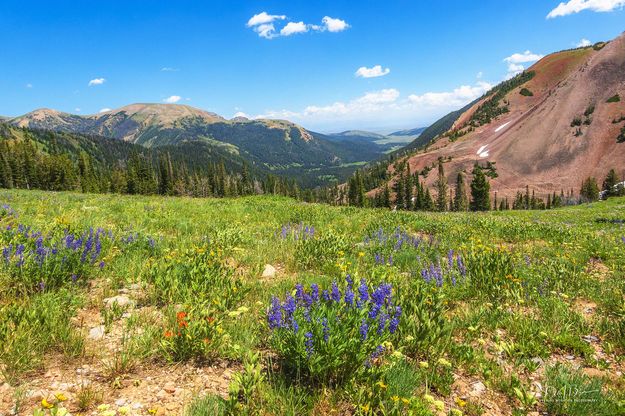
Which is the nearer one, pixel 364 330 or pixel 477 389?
pixel 364 330

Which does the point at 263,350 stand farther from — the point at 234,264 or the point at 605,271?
the point at 605,271

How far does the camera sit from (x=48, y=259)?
526cm

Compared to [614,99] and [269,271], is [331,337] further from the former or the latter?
[614,99]

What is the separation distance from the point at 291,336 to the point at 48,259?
4.36 metres

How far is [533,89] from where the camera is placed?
149 metres

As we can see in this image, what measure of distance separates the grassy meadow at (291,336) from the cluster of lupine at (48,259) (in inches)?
1.1

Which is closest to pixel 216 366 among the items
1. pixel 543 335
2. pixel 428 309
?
pixel 428 309

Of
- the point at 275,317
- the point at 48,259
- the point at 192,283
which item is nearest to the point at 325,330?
the point at 275,317

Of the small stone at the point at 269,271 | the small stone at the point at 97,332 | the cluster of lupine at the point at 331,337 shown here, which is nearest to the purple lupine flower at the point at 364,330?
the cluster of lupine at the point at 331,337

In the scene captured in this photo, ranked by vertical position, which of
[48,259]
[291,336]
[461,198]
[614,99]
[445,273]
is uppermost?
[614,99]

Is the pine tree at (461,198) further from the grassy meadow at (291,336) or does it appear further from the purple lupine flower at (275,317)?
the purple lupine flower at (275,317)

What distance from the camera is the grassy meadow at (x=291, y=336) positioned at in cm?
326

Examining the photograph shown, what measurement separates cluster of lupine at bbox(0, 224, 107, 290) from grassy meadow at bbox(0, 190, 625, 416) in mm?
27

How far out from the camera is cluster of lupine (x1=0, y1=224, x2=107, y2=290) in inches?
196
